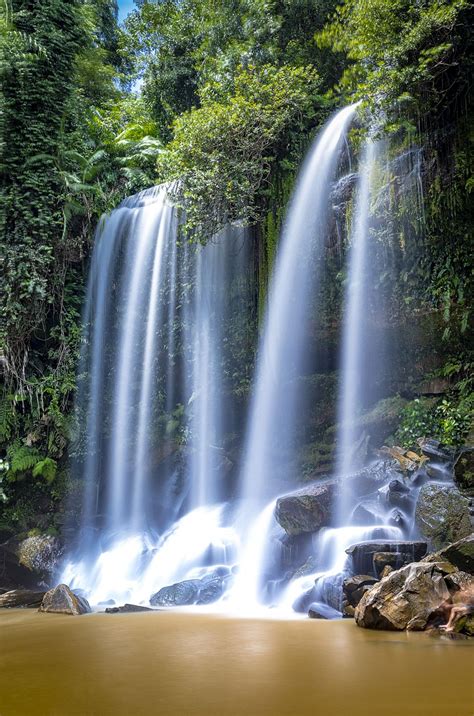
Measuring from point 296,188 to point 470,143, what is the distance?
11.6 feet

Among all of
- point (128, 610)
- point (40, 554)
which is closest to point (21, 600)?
point (128, 610)

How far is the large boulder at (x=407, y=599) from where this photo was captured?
15.8ft

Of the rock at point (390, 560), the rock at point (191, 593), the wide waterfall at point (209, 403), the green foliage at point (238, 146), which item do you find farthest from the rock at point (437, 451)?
the green foliage at point (238, 146)

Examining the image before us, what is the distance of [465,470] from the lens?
6.98 meters

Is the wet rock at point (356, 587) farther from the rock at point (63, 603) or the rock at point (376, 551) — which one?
the rock at point (63, 603)

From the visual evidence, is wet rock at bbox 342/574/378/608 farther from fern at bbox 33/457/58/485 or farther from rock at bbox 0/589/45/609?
fern at bbox 33/457/58/485

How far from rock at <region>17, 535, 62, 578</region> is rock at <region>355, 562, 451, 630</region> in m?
8.17

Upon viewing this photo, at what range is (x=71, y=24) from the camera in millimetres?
15523

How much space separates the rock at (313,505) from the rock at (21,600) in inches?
150

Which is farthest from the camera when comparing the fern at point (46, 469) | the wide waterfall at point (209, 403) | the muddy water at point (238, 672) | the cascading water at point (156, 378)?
the cascading water at point (156, 378)

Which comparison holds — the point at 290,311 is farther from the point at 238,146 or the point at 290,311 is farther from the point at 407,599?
the point at 407,599

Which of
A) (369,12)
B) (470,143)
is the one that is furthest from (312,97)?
(470,143)

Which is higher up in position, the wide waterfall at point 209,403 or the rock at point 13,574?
the wide waterfall at point 209,403

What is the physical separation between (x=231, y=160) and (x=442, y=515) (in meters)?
8.42
